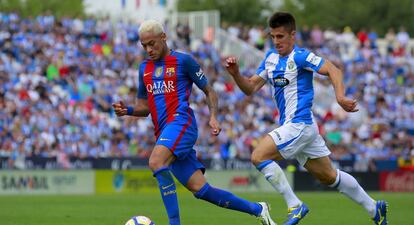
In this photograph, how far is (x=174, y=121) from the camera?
35.0 ft

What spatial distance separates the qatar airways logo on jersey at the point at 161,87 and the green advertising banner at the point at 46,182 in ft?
49.3

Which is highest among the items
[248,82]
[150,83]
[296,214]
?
[150,83]

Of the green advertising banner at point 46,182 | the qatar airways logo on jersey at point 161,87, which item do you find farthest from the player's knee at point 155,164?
the green advertising banner at point 46,182

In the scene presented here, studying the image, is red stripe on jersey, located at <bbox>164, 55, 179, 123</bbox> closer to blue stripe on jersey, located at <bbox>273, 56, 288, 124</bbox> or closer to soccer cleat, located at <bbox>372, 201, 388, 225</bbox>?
blue stripe on jersey, located at <bbox>273, 56, 288, 124</bbox>

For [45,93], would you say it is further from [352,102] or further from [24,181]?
[352,102]

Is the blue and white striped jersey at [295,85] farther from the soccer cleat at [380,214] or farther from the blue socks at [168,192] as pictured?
the blue socks at [168,192]

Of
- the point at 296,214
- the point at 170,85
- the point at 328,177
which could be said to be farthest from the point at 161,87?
the point at 328,177

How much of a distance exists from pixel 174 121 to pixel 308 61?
1714 millimetres

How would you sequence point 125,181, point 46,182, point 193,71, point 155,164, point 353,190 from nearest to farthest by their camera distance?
point 155,164, point 193,71, point 353,190, point 46,182, point 125,181

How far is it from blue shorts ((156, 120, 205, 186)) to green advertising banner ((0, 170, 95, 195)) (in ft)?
49.8

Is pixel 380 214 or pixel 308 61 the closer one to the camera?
pixel 308 61

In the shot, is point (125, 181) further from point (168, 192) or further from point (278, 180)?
point (168, 192)

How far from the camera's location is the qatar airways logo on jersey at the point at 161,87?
10.8m

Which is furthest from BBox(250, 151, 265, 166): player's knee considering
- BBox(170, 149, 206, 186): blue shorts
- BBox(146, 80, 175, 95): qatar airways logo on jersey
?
BBox(146, 80, 175, 95): qatar airways logo on jersey
